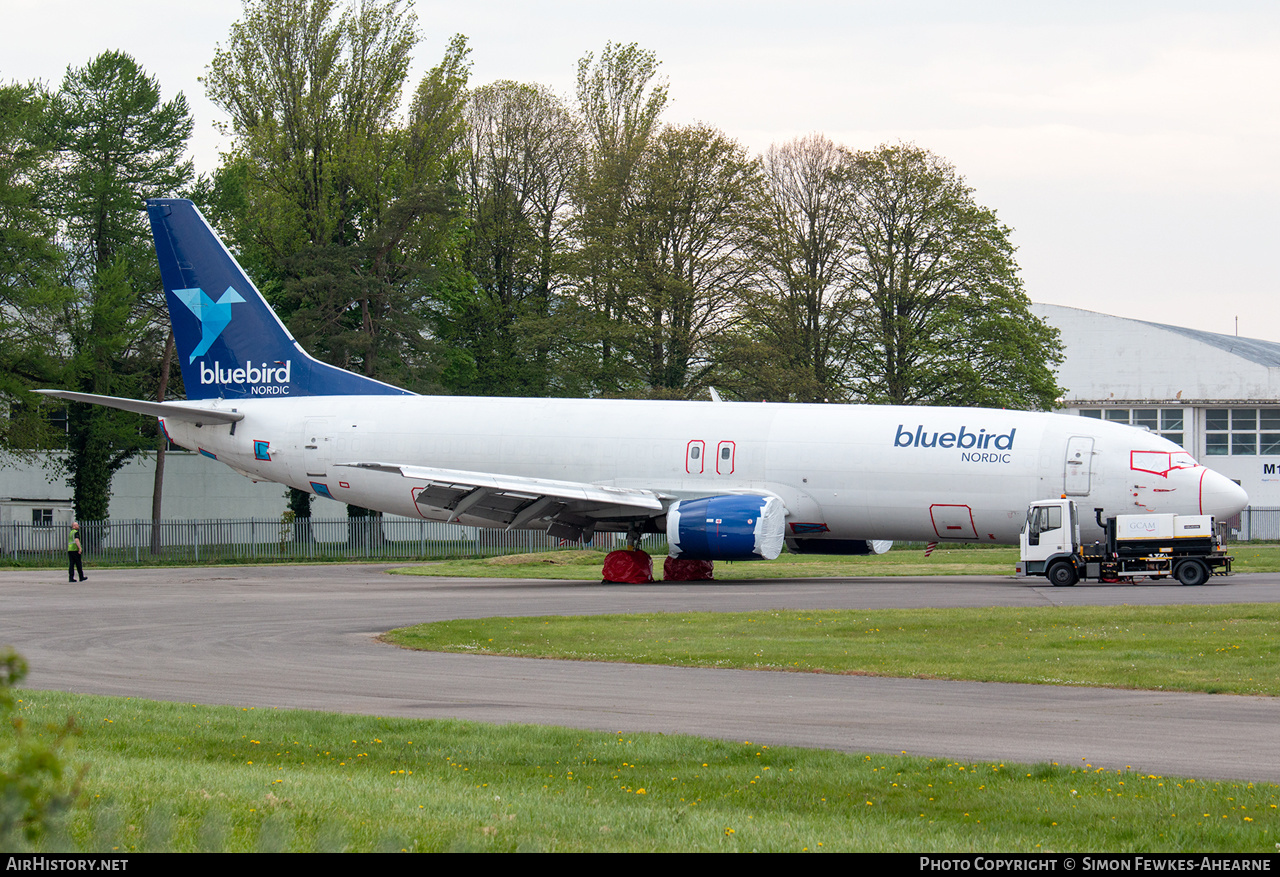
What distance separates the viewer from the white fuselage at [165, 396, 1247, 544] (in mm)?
30203

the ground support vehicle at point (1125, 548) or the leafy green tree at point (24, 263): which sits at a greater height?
the leafy green tree at point (24, 263)

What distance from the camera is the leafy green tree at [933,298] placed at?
58.8 m

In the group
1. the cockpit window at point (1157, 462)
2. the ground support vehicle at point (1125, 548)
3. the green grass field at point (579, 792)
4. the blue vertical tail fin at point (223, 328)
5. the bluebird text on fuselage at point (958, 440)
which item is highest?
the blue vertical tail fin at point (223, 328)

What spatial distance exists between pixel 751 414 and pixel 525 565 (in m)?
12.4

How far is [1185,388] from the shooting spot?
70000 mm

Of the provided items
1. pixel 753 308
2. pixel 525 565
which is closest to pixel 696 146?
pixel 753 308

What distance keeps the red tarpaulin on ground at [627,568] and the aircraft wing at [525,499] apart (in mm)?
941

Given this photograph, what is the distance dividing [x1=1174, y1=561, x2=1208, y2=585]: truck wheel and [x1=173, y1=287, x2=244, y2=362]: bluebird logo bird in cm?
2528

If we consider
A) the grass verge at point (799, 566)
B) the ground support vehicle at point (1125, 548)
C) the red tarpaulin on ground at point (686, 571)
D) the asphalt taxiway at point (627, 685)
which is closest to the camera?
the asphalt taxiway at point (627, 685)


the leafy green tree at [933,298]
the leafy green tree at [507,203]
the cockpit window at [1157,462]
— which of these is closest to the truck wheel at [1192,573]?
the cockpit window at [1157,462]

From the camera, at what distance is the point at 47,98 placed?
177ft

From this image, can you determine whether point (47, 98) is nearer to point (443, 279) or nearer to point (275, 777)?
point (443, 279)

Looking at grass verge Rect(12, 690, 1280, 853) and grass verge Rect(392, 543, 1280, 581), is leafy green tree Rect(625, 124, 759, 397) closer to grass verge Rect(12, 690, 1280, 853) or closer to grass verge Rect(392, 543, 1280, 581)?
grass verge Rect(392, 543, 1280, 581)

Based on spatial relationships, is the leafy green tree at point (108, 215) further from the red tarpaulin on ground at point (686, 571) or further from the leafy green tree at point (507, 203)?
the red tarpaulin on ground at point (686, 571)
